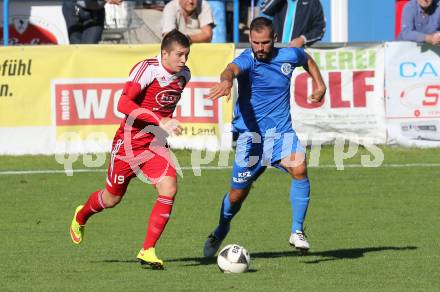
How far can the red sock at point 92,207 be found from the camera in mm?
9904

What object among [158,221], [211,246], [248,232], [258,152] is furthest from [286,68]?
[248,232]

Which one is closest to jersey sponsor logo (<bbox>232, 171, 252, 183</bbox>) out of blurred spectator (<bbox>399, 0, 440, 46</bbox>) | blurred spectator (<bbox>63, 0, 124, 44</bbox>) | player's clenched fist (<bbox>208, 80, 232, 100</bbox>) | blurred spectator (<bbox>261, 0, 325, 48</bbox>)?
player's clenched fist (<bbox>208, 80, 232, 100</bbox>)

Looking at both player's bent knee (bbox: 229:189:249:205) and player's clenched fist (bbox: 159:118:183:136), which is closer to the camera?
player's clenched fist (bbox: 159:118:183:136)

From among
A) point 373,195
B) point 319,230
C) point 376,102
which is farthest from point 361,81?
point 319,230

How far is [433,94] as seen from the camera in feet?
54.7

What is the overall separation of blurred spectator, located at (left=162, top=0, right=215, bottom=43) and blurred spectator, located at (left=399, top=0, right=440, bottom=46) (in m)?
2.90

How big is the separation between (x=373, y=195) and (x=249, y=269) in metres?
4.83

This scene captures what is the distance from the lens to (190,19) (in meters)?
16.8

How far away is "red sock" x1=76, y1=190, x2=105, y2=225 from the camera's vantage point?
9904mm

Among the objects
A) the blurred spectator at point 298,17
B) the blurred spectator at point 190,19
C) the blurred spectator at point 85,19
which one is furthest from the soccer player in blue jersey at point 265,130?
the blurred spectator at point 85,19

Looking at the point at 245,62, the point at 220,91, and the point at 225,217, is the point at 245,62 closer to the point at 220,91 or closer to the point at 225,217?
the point at 220,91

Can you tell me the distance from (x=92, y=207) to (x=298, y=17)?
24.4ft

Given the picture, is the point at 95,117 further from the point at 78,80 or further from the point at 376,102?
the point at 376,102

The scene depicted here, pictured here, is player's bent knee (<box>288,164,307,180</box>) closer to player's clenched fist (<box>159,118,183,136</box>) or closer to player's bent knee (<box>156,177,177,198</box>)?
player's bent knee (<box>156,177,177,198</box>)
